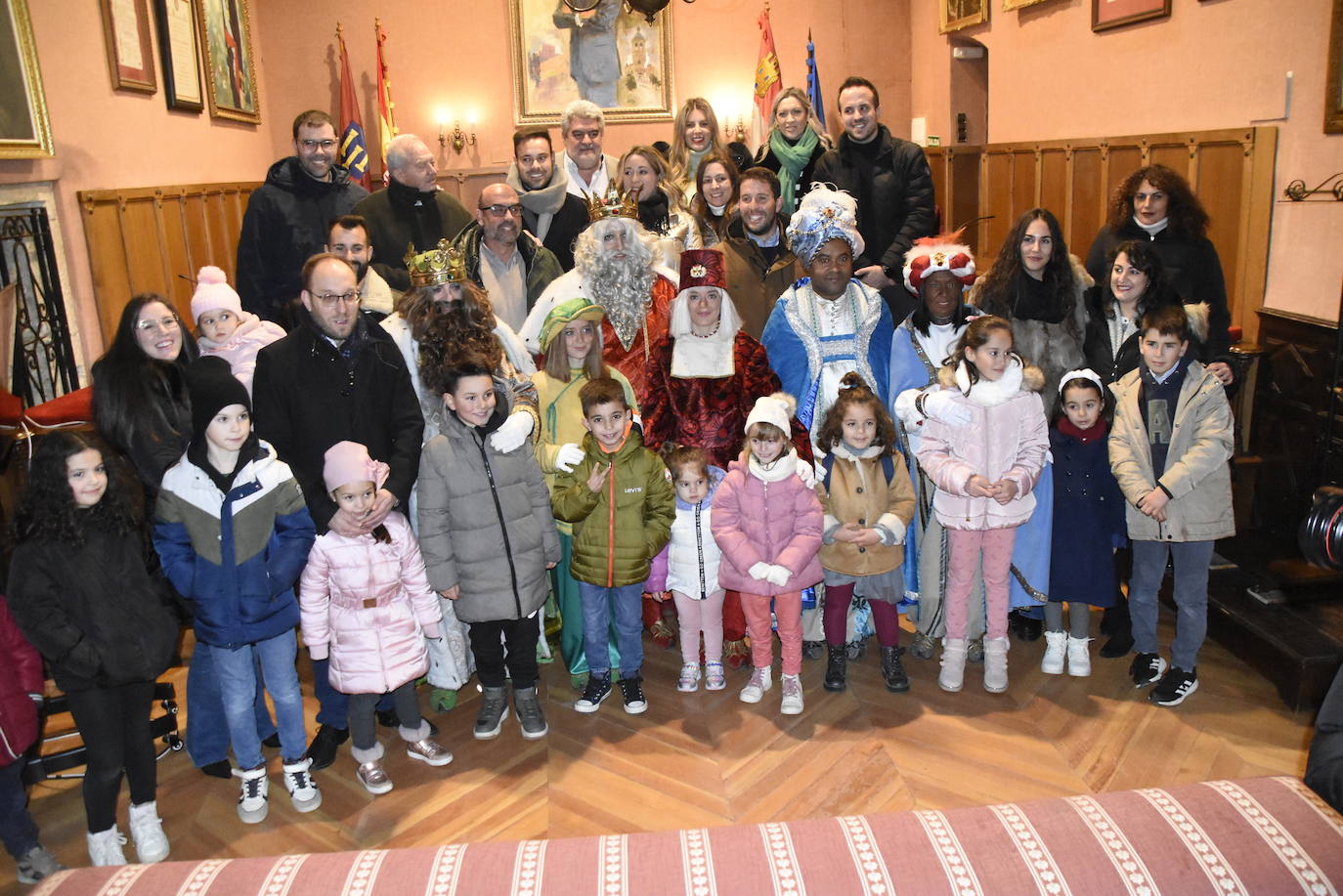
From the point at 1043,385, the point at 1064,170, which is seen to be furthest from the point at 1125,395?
the point at 1064,170

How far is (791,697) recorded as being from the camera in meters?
3.69

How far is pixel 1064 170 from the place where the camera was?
7.32 metres

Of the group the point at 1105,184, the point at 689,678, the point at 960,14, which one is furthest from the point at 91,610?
the point at 960,14

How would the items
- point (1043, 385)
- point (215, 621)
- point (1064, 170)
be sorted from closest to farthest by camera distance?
1. point (215, 621)
2. point (1043, 385)
3. point (1064, 170)

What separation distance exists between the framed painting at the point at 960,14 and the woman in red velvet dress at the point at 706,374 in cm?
625

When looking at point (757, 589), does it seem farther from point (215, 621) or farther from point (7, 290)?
point (7, 290)

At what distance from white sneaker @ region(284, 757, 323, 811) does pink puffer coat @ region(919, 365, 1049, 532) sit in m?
2.49

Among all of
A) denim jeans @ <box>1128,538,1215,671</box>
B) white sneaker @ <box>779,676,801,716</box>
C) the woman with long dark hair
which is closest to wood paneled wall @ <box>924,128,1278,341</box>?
the woman with long dark hair

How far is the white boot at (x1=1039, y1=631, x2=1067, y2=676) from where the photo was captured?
3.89m

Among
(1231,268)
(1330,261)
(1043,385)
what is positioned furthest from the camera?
(1231,268)

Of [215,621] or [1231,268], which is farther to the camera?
[1231,268]

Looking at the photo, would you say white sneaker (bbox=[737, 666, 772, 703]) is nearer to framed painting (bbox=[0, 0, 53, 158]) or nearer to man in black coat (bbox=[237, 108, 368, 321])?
man in black coat (bbox=[237, 108, 368, 321])

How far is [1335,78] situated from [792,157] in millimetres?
2605

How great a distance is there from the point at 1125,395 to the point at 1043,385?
0.97 feet
